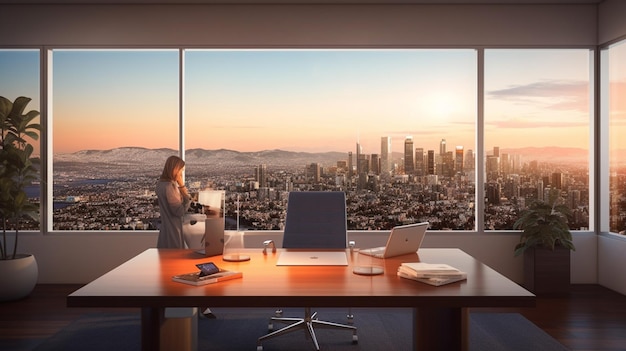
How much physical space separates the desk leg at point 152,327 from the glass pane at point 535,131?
4541mm

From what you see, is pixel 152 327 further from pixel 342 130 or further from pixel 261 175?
pixel 342 130

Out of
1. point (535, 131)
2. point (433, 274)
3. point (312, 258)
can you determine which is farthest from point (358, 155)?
point (433, 274)

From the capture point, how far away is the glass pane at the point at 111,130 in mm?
6344

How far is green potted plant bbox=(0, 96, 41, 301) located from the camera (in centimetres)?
539

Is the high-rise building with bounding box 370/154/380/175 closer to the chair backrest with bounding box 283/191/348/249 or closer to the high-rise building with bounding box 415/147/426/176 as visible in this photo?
the high-rise building with bounding box 415/147/426/176

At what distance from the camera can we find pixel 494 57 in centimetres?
631

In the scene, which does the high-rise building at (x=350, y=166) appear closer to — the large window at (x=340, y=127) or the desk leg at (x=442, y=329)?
the large window at (x=340, y=127)

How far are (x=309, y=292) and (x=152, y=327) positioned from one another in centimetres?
88

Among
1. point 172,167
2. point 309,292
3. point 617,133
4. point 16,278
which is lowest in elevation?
point 16,278

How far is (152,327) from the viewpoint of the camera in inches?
108

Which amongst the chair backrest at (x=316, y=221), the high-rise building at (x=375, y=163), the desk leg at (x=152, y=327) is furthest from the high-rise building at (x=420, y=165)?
the desk leg at (x=152, y=327)

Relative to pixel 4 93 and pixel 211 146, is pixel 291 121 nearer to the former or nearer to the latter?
pixel 211 146

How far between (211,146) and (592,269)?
463 cm

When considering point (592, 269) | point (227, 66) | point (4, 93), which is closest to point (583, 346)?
point (592, 269)
